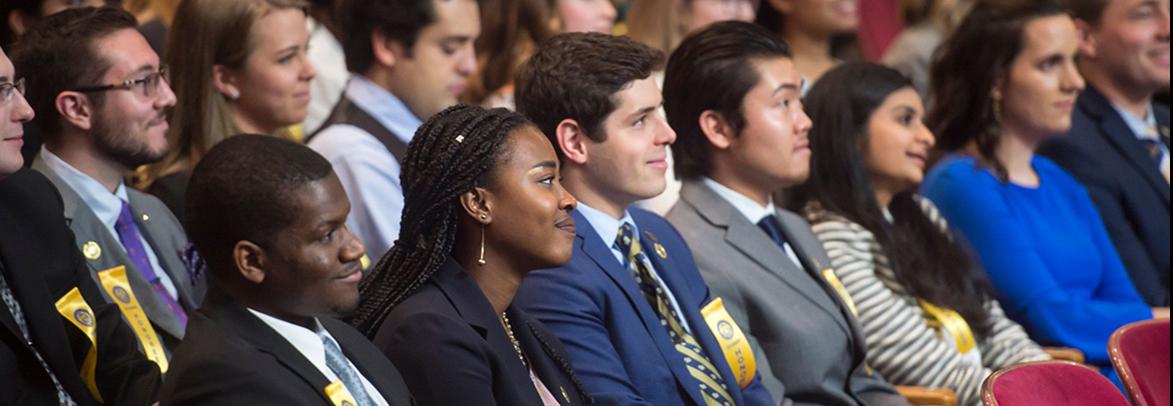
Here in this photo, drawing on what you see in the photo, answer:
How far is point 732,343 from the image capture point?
138 inches

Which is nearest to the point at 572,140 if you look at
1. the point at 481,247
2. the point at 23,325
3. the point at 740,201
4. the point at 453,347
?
the point at 481,247

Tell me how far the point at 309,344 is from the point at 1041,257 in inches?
107

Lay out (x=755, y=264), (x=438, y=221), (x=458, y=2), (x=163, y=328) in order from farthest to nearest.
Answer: (x=458, y=2) → (x=755, y=264) → (x=163, y=328) → (x=438, y=221)

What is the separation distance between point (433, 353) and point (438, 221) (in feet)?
0.89

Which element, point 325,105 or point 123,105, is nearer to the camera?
point 123,105

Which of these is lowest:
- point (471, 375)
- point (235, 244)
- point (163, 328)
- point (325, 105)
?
point (325, 105)

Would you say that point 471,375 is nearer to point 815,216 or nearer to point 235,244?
point 235,244

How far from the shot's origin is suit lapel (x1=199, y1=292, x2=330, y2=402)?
8.09 feet

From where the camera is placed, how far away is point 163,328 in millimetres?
3203

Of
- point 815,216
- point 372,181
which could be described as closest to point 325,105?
point 372,181

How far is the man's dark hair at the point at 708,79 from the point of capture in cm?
382

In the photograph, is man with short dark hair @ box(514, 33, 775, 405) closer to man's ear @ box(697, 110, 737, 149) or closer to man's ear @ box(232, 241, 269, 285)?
man's ear @ box(697, 110, 737, 149)

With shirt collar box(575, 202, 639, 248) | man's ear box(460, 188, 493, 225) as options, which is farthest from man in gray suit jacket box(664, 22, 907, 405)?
man's ear box(460, 188, 493, 225)

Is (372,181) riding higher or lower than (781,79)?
lower
